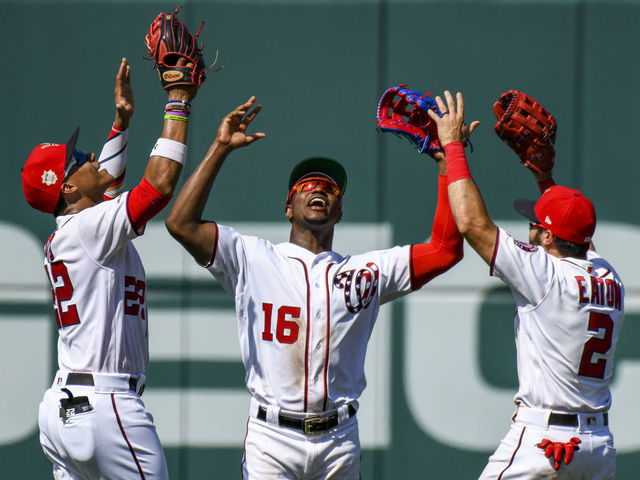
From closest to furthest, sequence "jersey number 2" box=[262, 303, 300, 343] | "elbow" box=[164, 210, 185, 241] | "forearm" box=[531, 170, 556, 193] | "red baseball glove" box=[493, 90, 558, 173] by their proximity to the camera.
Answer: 1. "elbow" box=[164, 210, 185, 241]
2. "jersey number 2" box=[262, 303, 300, 343]
3. "red baseball glove" box=[493, 90, 558, 173]
4. "forearm" box=[531, 170, 556, 193]

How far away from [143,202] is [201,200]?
0.23 metres

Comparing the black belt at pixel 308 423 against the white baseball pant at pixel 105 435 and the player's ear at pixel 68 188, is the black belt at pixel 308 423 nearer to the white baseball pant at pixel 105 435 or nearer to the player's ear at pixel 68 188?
the white baseball pant at pixel 105 435

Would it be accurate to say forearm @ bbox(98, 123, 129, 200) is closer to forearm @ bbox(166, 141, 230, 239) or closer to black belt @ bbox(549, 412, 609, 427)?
forearm @ bbox(166, 141, 230, 239)

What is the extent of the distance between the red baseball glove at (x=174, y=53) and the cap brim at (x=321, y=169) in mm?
577

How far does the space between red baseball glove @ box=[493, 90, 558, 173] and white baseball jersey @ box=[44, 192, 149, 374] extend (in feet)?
5.73

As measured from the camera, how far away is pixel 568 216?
337cm

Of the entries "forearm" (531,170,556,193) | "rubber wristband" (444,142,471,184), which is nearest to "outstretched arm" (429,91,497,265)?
"rubber wristband" (444,142,471,184)

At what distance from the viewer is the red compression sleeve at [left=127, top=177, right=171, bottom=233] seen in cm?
310

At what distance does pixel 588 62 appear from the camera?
510 centimetres

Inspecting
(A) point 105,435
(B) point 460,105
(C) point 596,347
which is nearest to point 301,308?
(A) point 105,435

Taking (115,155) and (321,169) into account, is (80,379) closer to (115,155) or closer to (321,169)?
(115,155)

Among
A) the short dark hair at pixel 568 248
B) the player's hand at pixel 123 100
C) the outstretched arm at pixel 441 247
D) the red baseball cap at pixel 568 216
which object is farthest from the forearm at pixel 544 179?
the player's hand at pixel 123 100

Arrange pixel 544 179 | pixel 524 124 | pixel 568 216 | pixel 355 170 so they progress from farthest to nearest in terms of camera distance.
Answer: pixel 355 170
pixel 544 179
pixel 524 124
pixel 568 216

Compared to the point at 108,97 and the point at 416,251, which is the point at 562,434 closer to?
the point at 416,251
